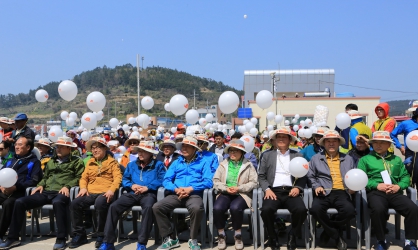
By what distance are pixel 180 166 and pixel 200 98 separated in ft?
345

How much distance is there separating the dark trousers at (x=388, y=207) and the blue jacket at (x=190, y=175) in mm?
2083

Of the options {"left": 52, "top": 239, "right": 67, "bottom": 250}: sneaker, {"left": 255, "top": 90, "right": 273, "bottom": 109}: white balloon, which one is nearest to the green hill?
{"left": 255, "top": 90, "right": 273, "bottom": 109}: white balloon

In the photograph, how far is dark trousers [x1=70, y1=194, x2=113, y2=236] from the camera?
5.07 metres

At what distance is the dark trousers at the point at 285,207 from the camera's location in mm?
4660

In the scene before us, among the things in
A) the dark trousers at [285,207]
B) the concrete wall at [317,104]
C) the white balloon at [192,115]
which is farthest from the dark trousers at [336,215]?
the concrete wall at [317,104]

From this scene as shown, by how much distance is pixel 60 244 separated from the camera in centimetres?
500

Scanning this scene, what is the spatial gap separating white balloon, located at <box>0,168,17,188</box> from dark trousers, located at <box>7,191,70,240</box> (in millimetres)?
286

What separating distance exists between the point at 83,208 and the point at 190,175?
1519mm

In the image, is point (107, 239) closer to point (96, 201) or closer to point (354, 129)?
point (96, 201)

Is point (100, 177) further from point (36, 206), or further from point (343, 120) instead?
point (343, 120)

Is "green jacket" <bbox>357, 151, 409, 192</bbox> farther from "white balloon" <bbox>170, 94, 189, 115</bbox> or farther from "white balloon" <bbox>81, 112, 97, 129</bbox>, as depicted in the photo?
"white balloon" <bbox>81, 112, 97, 129</bbox>

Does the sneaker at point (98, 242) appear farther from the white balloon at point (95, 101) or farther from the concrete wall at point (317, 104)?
the concrete wall at point (317, 104)

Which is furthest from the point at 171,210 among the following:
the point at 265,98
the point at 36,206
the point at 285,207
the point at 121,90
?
the point at 121,90

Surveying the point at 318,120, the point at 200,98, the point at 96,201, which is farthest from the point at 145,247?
the point at 200,98
